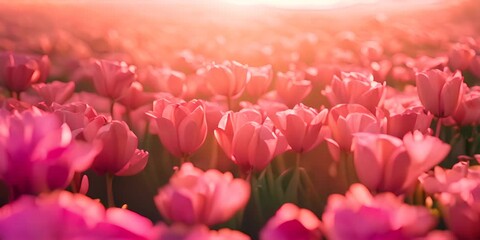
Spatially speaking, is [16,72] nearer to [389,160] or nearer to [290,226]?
[389,160]

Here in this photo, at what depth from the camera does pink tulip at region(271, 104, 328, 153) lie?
1.67m

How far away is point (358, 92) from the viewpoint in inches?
82.0

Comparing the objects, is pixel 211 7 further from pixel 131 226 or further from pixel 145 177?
pixel 131 226

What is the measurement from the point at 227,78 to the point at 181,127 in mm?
795

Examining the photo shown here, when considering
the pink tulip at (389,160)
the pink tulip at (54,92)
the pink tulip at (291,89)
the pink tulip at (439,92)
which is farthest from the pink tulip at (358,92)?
the pink tulip at (54,92)

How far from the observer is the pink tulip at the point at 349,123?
1.56 metres

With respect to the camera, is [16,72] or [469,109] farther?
[16,72]

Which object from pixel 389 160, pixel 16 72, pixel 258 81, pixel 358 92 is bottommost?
pixel 258 81

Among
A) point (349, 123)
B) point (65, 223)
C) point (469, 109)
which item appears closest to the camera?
point (65, 223)

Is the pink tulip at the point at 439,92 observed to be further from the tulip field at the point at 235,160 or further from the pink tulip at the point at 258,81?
the pink tulip at the point at 258,81

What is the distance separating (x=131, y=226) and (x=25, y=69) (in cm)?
179

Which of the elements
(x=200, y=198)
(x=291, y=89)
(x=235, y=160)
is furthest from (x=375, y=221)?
(x=291, y=89)

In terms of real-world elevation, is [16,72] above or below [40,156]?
below

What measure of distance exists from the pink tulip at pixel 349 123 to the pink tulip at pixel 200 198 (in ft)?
1.80
